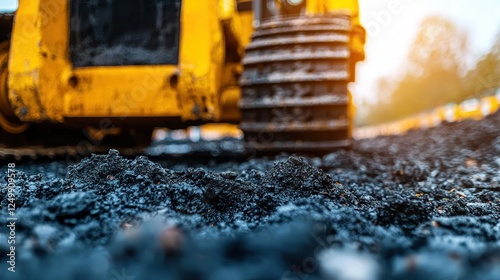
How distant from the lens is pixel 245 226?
144 centimetres

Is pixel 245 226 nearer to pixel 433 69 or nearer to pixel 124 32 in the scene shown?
pixel 124 32

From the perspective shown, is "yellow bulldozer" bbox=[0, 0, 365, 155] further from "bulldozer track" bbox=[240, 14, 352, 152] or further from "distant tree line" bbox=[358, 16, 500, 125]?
"distant tree line" bbox=[358, 16, 500, 125]

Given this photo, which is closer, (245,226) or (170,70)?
(245,226)

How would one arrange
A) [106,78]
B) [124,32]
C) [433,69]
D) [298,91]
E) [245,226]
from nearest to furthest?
[245,226], [298,91], [106,78], [124,32], [433,69]

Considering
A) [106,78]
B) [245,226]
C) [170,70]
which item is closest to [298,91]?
[170,70]

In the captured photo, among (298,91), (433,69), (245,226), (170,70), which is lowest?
(245,226)

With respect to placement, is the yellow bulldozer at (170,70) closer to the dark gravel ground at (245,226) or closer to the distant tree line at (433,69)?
the dark gravel ground at (245,226)

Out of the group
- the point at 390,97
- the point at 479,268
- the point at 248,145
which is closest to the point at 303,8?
the point at 248,145

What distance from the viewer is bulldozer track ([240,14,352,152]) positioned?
9.55ft

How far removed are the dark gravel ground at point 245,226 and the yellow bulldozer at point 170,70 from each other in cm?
75

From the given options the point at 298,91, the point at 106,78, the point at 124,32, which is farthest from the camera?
the point at 124,32

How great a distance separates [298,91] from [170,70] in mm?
863

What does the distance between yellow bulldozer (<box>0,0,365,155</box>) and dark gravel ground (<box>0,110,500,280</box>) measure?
75 centimetres

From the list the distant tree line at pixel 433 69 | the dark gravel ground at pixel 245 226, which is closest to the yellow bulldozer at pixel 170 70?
the dark gravel ground at pixel 245 226
